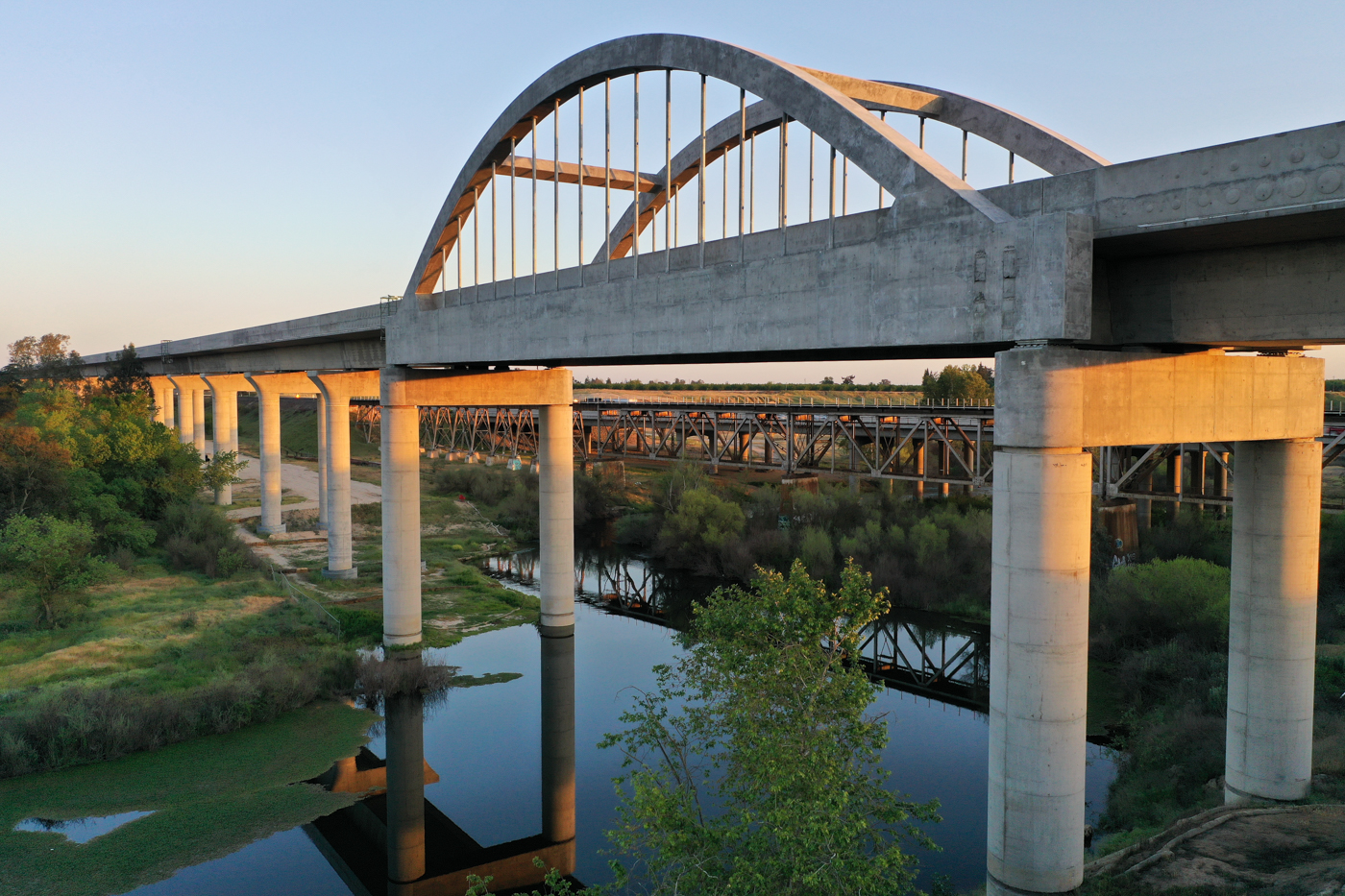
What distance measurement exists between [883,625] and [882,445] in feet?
48.6

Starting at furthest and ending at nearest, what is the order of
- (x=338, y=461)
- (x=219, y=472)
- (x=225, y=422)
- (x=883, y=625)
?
1. (x=225, y=422)
2. (x=219, y=472)
3. (x=338, y=461)
4. (x=883, y=625)

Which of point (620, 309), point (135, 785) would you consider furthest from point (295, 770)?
point (620, 309)

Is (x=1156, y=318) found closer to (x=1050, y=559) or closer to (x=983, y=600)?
(x=1050, y=559)

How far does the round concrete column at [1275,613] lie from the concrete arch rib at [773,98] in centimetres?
696

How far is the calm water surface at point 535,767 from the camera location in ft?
52.1

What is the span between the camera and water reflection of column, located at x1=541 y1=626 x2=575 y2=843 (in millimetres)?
18703

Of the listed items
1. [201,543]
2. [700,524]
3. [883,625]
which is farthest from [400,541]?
[700,524]

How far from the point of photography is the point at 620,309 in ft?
62.4

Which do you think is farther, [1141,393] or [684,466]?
[684,466]

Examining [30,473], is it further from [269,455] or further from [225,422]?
[225,422]

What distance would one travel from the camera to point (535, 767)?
2109 cm

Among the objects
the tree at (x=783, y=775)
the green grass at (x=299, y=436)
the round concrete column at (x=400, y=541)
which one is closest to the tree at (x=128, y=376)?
the green grass at (x=299, y=436)

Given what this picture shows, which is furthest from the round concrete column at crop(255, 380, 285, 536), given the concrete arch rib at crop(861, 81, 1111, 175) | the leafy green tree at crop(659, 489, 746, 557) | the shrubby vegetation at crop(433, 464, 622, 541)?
the concrete arch rib at crop(861, 81, 1111, 175)

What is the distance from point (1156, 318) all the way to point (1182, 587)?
681 inches
